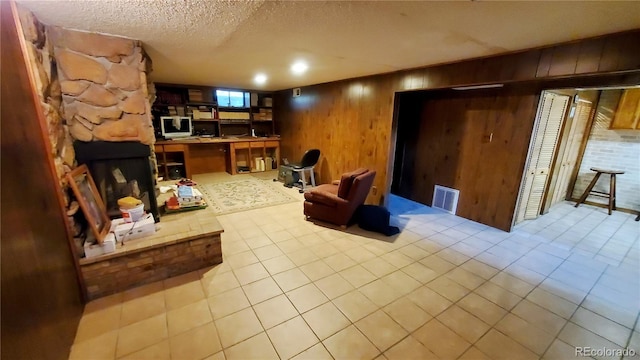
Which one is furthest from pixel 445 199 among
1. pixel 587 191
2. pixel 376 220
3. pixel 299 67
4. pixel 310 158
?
pixel 299 67

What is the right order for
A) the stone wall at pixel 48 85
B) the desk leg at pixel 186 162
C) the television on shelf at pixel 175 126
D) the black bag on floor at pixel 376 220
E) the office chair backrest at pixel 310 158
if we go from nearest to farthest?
the stone wall at pixel 48 85, the black bag on floor at pixel 376 220, the office chair backrest at pixel 310 158, the television on shelf at pixel 175 126, the desk leg at pixel 186 162

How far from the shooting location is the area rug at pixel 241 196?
13.4 feet

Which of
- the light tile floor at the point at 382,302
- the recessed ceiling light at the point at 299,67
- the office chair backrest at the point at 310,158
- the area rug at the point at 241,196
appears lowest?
the light tile floor at the point at 382,302

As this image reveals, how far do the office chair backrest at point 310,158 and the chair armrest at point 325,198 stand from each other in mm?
1636

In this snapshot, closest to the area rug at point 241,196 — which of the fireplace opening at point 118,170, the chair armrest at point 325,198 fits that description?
the chair armrest at point 325,198

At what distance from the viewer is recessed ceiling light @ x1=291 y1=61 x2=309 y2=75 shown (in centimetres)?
323

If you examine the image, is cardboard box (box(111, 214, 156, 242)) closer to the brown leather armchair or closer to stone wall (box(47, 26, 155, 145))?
stone wall (box(47, 26, 155, 145))

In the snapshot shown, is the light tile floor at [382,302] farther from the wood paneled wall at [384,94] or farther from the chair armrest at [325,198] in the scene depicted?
the wood paneled wall at [384,94]

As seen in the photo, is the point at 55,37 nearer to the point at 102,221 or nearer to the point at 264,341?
the point at 102,221

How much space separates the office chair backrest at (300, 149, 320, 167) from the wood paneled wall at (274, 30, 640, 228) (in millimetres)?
262

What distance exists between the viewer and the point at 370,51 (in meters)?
2.56

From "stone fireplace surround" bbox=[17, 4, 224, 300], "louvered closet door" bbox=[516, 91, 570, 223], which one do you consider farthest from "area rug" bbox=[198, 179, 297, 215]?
"louvered closet door" bbox=[516, 91, 570, 223]

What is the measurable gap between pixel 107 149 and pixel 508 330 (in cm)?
368

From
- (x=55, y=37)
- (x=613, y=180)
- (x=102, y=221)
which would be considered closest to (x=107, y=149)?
(x=102, y=221)
